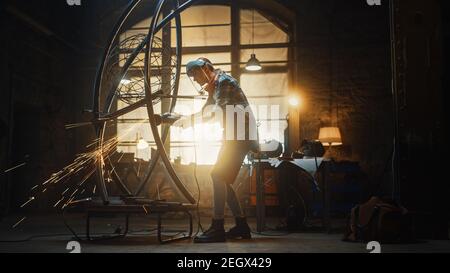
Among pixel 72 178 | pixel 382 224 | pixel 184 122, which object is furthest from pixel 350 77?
Result: pixel 72 178

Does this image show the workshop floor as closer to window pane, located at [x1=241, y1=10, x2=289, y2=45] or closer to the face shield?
the face shield

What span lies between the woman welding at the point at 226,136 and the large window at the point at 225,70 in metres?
5.45

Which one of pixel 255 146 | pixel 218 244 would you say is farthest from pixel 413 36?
pixel 218 244

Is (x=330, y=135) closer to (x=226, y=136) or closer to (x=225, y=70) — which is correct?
(x=225, y=70)

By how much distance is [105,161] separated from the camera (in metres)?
6.19

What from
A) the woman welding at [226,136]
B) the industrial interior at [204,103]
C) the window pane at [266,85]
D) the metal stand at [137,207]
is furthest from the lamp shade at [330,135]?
the metal stand at [137,207]

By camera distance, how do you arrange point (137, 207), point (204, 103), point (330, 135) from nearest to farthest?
1. point (137, 207)
2. point (204, 103)
3. point (330, 135)

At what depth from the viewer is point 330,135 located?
9953 millimetres

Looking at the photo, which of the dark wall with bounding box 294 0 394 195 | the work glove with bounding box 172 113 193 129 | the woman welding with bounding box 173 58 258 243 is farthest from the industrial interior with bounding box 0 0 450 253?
the work glove with bounding box 172 113 193 129

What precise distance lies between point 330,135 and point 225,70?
3.06 metres

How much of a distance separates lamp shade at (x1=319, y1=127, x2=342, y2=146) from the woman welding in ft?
15.8

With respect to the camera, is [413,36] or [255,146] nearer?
[255,146]
